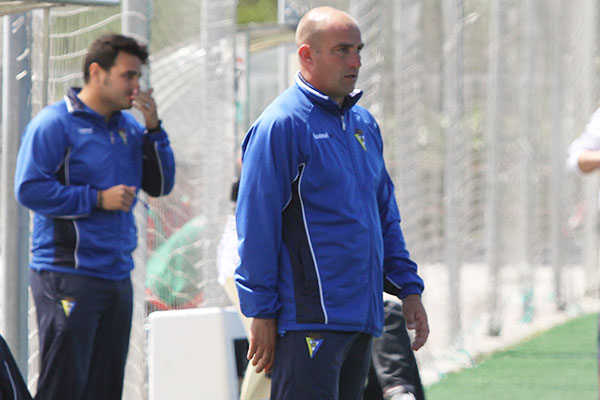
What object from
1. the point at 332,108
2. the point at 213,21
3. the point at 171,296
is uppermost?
the point at 213,21

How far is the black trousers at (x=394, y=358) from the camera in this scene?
531 cm

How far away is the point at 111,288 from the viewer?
500cm

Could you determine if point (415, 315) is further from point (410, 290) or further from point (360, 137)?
point (360, 137)

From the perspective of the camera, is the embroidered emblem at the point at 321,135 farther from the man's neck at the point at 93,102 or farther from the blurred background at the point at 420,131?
the man's neck at the point at 93,102

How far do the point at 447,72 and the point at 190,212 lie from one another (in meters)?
3.50

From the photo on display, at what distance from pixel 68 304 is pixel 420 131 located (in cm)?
494

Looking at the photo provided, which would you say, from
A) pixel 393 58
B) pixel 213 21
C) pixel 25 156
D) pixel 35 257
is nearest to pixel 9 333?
pixel 35 257

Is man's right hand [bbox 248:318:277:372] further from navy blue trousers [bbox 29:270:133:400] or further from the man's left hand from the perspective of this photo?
navy blue trousers [bbox 29:270:133:400]

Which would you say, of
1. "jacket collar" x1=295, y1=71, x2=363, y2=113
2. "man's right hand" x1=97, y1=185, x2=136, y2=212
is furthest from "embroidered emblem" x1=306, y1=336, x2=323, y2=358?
"man's right hand" x1=97, y1=185, x2=136, y2=212

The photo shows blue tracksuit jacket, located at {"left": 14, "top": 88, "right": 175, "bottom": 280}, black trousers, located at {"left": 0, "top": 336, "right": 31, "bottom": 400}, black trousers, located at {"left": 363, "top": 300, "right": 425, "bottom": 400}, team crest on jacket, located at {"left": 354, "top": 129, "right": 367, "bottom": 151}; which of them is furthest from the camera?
black trousers, located at {"left": 363, "top": 300, "right": 425, "bottom": 400}

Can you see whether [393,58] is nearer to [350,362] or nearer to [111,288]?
[111,288]

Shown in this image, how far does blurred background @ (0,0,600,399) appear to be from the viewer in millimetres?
5695

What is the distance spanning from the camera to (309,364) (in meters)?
3.78

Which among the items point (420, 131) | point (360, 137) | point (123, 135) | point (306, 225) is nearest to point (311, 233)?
point (306, 225)
